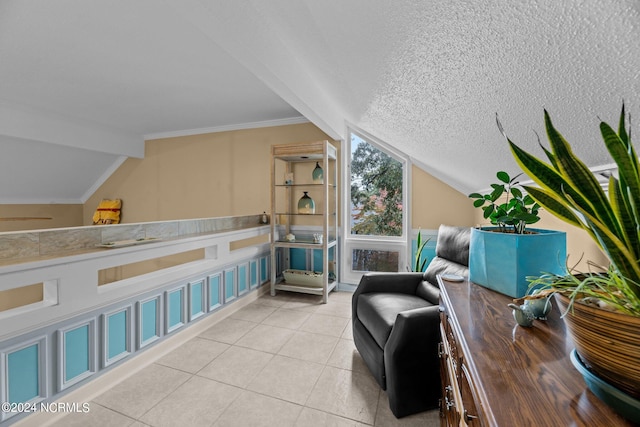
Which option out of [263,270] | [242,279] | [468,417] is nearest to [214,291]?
[242,279]

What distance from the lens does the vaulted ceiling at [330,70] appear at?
0.73 metres

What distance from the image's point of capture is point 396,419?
1.41 m

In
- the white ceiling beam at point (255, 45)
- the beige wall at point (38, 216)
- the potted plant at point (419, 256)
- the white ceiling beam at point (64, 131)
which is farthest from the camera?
the beige wall at point (38, 216)

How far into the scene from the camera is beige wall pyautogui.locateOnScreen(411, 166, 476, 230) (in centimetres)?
297

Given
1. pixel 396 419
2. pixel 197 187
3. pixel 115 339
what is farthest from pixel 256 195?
pixel 396 419

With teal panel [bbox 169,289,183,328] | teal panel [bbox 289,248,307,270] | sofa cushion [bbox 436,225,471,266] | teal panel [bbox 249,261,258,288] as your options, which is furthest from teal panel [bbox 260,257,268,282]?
sofa cushion [bbox 436,225,471,266]

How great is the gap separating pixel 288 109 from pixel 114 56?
169 centimetres

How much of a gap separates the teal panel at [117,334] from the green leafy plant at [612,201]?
7.17 ft

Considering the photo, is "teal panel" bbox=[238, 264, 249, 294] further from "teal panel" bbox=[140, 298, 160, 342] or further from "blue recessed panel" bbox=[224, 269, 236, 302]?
"teal panel" bbox=[140, 298, 160, 342]

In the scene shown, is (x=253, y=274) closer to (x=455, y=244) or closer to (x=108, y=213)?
(x=455, y=244)

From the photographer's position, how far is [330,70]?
192 centimetres

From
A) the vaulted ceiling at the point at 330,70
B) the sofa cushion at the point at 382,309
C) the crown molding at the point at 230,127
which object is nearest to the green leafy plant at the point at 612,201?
the vaulted ceiling at the point at 330,70

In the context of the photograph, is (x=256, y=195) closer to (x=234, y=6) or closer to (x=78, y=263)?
(x=78, y=263)

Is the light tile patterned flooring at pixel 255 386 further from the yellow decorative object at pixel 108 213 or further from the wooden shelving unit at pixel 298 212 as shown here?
the yellow decorative object at pixel 108 213
